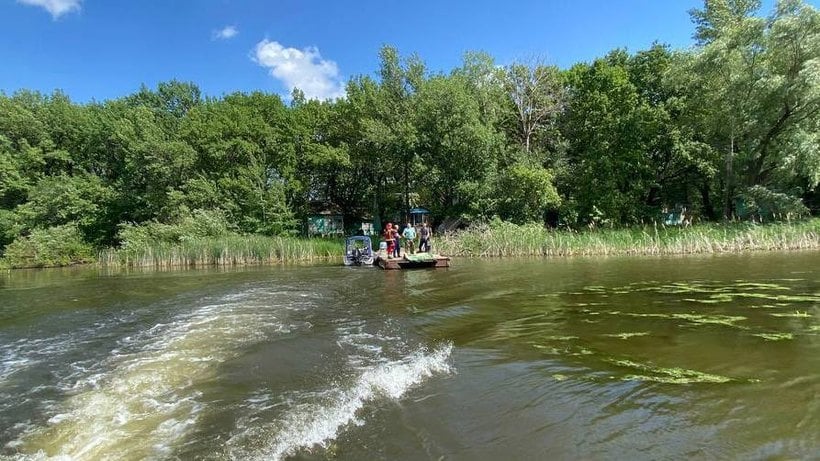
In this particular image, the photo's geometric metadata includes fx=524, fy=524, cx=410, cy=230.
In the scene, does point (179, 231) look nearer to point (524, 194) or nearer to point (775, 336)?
point (524, 194)

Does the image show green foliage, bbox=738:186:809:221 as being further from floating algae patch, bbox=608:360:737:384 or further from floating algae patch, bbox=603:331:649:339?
floating algae patch, bbox=608:360:737:384

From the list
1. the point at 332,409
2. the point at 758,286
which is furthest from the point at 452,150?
the point at 332,409

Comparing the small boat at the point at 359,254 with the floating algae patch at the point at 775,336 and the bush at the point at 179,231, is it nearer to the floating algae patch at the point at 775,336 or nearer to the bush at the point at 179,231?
the bush at the point at 179,231

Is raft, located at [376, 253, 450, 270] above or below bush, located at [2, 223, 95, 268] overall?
below

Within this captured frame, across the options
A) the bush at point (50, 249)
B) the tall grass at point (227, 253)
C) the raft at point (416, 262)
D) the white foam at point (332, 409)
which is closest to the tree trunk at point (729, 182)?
the raft at point (416, 262)

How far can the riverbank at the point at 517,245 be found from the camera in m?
22.0

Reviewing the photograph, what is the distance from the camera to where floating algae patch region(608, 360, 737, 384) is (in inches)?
208

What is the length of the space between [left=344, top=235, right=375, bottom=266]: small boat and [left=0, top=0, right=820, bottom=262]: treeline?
32.5 ft

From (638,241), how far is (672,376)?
766 inches

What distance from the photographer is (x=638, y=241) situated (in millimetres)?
23422

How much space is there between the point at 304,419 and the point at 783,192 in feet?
99.4

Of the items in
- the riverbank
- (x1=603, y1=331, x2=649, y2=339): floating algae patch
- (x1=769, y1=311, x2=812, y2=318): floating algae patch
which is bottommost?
(x1=603, y1=331, x2=649, y2=339): floating algae patch

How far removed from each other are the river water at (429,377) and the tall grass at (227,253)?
14.7 metres

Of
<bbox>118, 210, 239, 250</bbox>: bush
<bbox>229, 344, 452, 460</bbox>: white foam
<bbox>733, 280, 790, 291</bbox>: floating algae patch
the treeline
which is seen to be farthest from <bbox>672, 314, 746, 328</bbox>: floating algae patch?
<bbox>118, 210, 239, 250</bbox>: bush
